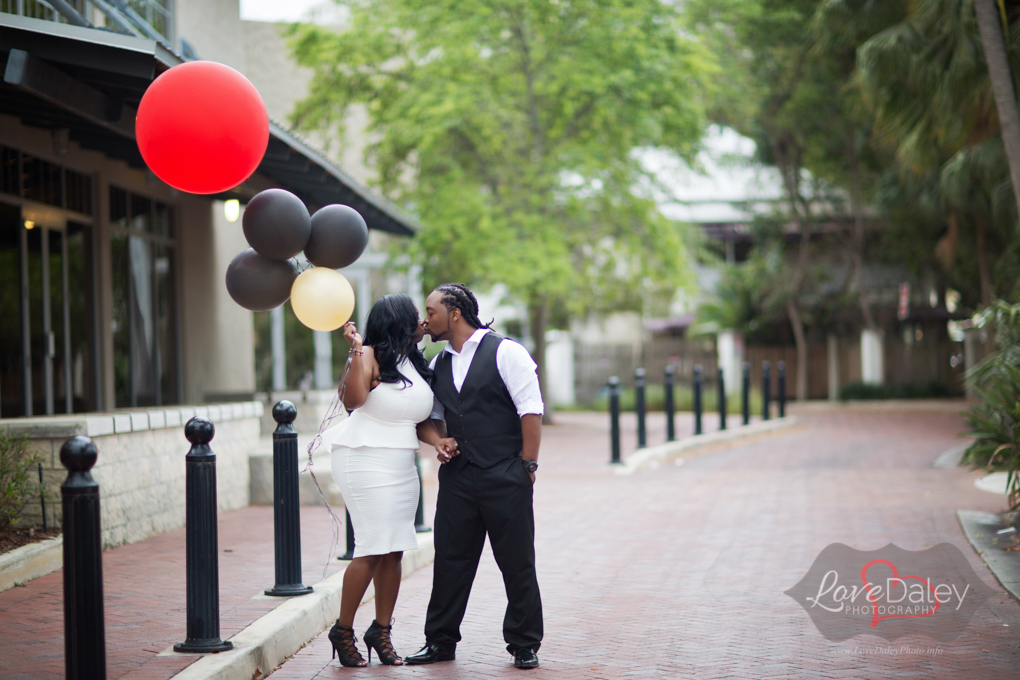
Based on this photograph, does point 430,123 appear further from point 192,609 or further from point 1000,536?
point 192,609

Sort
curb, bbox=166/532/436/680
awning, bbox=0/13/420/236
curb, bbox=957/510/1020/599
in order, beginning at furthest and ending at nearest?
awning, bbox=0/13/420/236 → curb, bbox=957/510/1020/599 → curb, bbox=166/532/436/680

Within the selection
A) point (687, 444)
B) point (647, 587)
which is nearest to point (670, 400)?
point (687, 444)

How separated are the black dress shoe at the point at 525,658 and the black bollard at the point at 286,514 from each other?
1.54m

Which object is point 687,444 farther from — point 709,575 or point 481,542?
point 481,542

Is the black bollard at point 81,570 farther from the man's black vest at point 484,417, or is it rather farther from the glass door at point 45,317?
the glass door at point 45,317

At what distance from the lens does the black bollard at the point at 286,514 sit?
5594 mm

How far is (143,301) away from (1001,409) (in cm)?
986

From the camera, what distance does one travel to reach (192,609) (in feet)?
14.8

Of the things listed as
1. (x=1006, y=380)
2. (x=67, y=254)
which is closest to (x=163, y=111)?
(x=67, y=254)

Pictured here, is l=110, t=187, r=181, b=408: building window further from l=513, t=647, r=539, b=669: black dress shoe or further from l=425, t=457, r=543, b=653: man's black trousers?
l=513, t=647, r=539, b=669: black dress shoe

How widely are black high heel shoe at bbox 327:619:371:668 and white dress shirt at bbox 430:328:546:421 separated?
3.64 feet

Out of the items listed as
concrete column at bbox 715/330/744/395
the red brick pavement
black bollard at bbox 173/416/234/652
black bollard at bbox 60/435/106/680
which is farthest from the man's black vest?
concrete column at bbox 715/330/744/395

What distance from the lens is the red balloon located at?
5184 mm

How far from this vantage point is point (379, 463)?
464cm
